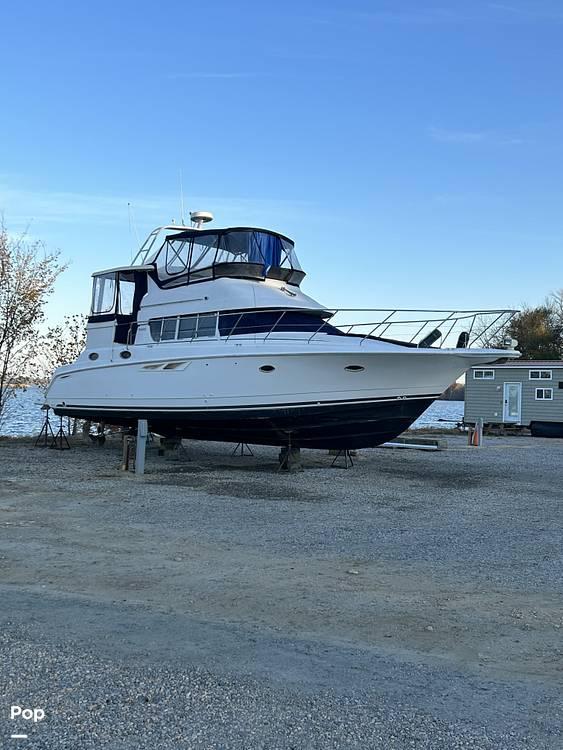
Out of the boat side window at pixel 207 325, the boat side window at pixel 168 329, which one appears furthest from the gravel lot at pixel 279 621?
the boat side window at pixel 168 329

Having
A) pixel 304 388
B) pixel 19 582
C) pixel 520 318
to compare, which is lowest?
pixel 19 582

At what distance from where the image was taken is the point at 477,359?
37.9 ft

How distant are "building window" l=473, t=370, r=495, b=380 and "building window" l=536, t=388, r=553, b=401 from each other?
1.83m

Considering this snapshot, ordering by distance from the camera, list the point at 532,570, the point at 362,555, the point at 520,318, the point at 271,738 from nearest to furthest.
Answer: the point at 271,738
the point at 532,570
the point at 362,555
the point at 520,318

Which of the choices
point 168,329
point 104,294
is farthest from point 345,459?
point 104,294

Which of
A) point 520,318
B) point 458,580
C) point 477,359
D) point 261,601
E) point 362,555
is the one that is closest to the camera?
point 261,601

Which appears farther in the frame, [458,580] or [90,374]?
[90,374]

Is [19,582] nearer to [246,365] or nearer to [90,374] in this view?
[246,365]

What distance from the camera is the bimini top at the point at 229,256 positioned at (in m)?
13.4

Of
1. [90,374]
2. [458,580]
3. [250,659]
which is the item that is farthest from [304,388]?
[250,659]

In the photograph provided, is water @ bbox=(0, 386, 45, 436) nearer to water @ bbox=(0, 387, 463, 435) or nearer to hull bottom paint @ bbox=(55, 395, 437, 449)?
water @ bbox=(0, 387, 463, 435)

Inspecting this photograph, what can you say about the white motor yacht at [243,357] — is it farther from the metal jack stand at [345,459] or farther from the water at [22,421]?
the water at [22,421]

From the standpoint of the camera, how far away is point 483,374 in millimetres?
26172

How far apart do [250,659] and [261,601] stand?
42.7 inches
